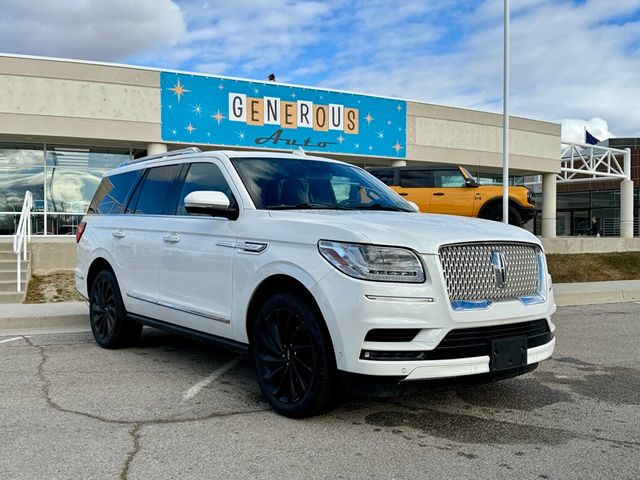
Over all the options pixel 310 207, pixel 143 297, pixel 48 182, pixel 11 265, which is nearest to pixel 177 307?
pixel 143 297

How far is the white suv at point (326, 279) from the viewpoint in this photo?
3781mm

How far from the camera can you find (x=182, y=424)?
4.20m

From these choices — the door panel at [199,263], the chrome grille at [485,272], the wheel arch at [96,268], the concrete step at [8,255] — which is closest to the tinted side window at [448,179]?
the concrete step at [8,255]

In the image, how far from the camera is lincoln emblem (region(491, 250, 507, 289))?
13.5ft

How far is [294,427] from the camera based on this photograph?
13.4ft

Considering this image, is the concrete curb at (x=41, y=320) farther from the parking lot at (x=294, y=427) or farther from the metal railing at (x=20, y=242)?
the parking lot at (x=294, y=427)

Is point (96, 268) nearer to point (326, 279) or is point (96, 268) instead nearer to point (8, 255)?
point (326, 279)

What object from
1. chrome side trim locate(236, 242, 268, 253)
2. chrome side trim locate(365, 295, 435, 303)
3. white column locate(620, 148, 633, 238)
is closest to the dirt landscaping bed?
chrome side trim locate(236, 242, 268, 253)

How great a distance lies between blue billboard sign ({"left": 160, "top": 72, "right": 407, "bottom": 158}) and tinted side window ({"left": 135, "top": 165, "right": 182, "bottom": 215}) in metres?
13.0

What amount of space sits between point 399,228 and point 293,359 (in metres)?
1.16

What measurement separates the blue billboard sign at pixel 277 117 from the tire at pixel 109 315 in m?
12.6

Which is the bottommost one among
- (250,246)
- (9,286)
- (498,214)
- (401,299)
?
(9,286)

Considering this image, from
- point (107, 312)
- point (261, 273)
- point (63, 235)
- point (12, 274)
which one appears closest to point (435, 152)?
point (63, 235)

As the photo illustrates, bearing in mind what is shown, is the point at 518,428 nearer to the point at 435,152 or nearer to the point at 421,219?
the point at 421,219
